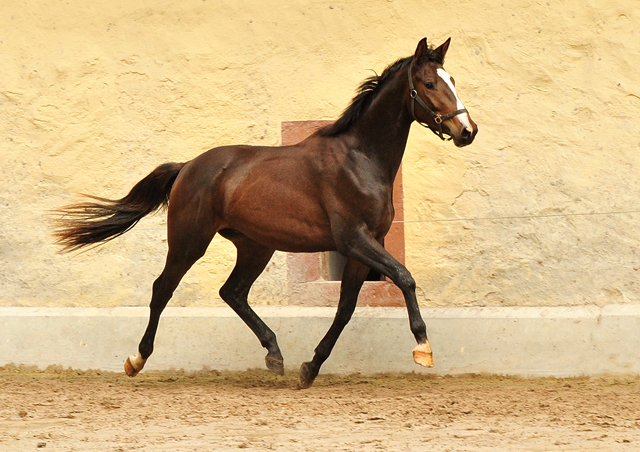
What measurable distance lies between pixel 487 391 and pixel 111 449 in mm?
2623

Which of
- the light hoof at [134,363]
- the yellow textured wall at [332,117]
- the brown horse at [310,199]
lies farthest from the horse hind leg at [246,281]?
the light hoof at [134,363]

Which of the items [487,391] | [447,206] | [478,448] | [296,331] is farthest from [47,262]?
[478,448]

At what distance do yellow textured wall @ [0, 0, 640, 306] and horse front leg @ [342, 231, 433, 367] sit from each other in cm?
135

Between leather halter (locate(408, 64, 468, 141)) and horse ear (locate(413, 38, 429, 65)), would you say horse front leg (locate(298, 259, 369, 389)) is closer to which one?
leather halter (locate(408, 64, 468, 141))

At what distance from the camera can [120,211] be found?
592 centimetres

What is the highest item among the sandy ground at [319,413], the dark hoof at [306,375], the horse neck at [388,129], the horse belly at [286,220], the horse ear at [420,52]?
the horse ear at [420,52]

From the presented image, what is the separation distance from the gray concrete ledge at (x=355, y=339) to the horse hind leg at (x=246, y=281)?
1.48ft

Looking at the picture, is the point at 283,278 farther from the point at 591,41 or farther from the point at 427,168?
the point at 591,41

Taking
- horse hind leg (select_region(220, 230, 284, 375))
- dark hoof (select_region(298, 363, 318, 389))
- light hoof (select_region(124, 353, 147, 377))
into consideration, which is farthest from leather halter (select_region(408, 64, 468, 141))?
light hoof (select_region(124, 353, 147, 377))

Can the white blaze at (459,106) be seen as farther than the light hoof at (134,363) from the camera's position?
No

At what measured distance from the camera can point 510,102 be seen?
625 centimetres

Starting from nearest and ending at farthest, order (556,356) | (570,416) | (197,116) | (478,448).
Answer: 1. (478,448)
2. (570,416)
3. (556,356)
4. (197,116)

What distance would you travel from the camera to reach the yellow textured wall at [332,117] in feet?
20.0

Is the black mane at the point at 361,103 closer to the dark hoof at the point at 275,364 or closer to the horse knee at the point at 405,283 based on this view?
the horse knee at the point at 405,283
